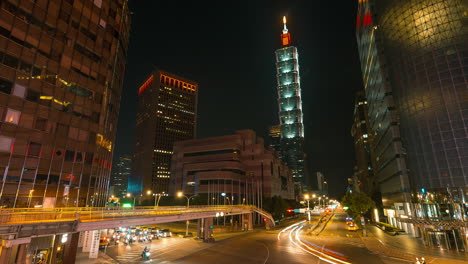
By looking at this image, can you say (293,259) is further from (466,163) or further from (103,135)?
(103,135)

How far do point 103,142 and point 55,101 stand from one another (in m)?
12.5

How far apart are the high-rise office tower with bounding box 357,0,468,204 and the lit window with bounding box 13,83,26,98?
71.8 meters

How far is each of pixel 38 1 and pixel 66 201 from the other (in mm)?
33797

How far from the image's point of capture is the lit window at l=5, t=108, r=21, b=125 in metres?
36.0

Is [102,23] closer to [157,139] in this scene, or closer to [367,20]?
[367,20]

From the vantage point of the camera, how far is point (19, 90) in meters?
37.7

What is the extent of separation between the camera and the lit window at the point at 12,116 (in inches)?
1419

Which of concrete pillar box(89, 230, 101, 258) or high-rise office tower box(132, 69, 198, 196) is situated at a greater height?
high-rise office tower box(132, 69, 198, 196)

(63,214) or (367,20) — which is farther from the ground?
(367,20)

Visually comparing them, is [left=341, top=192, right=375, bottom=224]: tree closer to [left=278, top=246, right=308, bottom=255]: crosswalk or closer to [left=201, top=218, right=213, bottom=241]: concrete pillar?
[left=278, top=246, right=308, bottom=255]: crosswalk

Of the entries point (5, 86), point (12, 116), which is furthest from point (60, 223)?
point (5, 86)

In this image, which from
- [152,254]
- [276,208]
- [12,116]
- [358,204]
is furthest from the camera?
[276,208]

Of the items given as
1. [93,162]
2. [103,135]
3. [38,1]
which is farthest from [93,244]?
[38,1]

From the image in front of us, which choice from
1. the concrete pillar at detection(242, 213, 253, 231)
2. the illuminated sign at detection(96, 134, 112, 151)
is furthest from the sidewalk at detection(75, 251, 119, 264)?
the concrete pillar at detection(242, 213, 253, 231)
